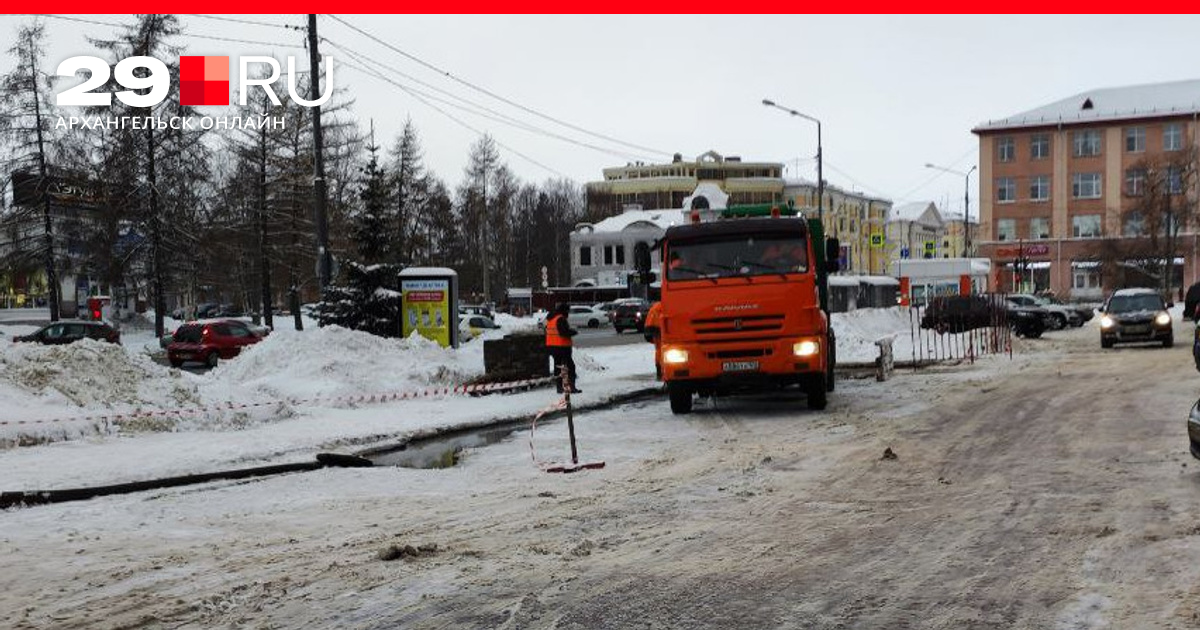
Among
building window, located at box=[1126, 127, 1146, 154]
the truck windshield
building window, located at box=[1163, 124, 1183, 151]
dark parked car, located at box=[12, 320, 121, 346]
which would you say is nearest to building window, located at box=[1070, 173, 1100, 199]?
building window, located at box=[1126, 127, 1146, 154]

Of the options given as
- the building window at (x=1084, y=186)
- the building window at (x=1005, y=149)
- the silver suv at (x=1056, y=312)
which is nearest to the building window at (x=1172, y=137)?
the building window at (x=1084, y=186)

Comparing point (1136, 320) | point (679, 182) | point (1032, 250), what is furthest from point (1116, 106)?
point (679, 182)

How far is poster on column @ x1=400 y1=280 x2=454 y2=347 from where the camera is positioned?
26.3m

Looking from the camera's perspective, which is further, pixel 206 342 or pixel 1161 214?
pixel 1161 214

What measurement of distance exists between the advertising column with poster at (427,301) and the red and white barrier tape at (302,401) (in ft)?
22.7

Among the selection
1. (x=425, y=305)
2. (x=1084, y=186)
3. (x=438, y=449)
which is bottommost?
(x=438, y=449)

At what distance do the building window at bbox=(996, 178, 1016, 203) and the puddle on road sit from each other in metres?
76.5

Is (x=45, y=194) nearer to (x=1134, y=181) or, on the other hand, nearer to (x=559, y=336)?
(x=559, y=336)

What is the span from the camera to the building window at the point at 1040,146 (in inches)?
3199

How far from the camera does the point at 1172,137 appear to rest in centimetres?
7869

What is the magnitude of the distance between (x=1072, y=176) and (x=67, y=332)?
7331 centimetres

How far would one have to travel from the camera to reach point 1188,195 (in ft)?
247

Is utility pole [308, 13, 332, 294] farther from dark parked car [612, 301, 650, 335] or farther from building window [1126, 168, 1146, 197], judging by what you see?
building window [1126, 168, 1146, 197]

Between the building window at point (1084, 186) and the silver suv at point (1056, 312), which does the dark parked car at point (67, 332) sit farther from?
the building window at point (1084, 186)
